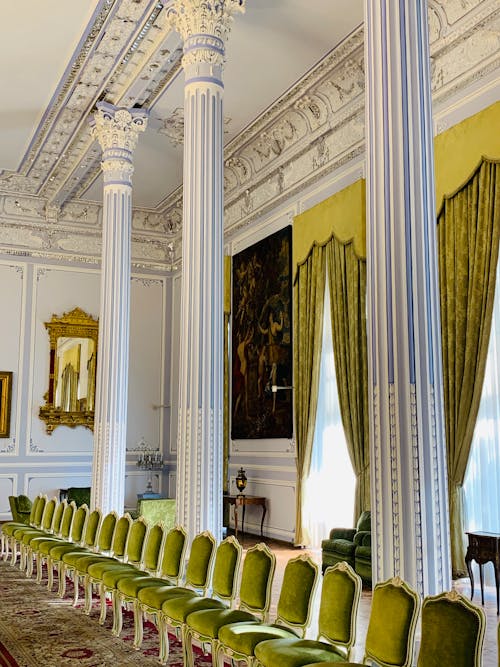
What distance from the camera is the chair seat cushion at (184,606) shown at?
4471 mm

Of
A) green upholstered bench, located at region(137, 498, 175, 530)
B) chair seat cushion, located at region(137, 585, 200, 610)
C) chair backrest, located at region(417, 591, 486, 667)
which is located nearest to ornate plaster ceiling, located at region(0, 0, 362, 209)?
green upholstered bench, located at region(137, 498, 175, 530)

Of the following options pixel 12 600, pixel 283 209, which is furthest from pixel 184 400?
pixel 283 209

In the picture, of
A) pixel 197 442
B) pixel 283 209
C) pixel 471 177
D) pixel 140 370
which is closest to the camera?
pixel 197 442

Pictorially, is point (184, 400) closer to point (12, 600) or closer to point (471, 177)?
point (12, 600)

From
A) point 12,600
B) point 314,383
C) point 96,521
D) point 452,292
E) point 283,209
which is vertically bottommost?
point 12,600

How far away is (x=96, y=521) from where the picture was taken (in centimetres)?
739

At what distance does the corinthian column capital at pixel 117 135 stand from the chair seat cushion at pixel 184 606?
6636mm

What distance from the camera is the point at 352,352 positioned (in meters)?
9.15

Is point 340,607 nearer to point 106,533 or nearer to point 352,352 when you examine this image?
point 106,533

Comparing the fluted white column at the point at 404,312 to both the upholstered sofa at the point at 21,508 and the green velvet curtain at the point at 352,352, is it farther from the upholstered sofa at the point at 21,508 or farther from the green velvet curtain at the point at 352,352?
the upholstered sofa at the point at 21,508

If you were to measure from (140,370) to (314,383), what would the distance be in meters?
5.95

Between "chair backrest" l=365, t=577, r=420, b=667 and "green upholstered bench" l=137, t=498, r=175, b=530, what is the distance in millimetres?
6245

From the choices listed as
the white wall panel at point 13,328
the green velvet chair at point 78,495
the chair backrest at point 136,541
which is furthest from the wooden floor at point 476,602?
the white wall panel at point 13,328

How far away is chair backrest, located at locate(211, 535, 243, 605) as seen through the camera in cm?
466
